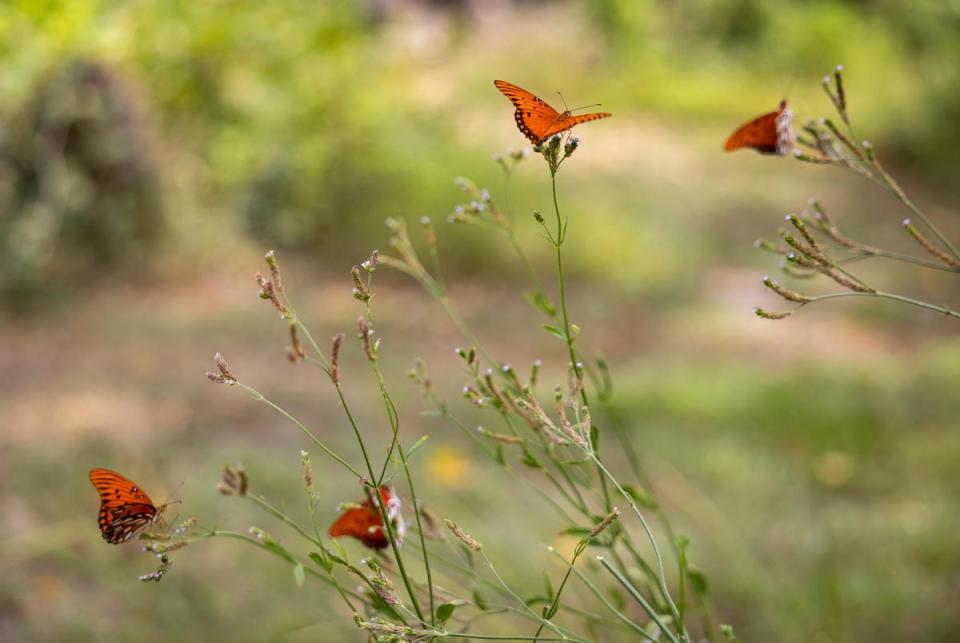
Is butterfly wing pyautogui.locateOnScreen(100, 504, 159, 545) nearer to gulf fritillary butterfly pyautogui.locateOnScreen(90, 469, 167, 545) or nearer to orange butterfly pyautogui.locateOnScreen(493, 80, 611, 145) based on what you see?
gulf fritillary butterfly pyautogui.locateOnScreen(90, 469, 167, 545)

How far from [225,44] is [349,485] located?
3.44 metres

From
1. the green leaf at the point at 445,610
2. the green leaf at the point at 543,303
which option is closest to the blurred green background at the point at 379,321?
the green leaf at the point at 543,303

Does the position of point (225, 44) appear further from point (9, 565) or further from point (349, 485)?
point (9, 565)

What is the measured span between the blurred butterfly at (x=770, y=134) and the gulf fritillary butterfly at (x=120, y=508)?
0.61 metres

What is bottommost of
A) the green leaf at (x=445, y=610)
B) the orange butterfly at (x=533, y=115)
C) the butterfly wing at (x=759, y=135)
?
the green leaf at (x=445, y=610)

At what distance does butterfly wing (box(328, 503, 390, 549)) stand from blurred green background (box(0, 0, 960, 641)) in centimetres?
32

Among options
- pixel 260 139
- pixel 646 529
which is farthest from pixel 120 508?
pixel 260 139

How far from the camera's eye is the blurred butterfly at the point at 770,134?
3.06 feet

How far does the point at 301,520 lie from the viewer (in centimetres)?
259

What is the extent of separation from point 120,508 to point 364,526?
21 centimetres

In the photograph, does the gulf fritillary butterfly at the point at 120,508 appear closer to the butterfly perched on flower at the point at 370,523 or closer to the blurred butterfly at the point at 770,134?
the butterfly perched on flower at the point at 370,523

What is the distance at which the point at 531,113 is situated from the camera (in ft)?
2.71

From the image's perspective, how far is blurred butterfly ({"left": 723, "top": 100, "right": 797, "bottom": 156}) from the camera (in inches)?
36.8

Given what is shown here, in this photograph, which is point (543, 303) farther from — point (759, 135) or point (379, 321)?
point (379, 321)
